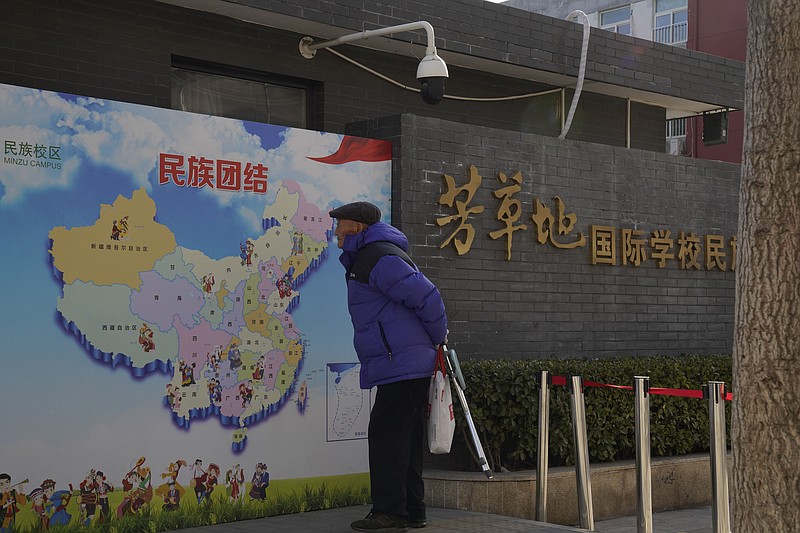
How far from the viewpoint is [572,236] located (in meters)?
10.6

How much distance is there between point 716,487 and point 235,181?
12.4 ft

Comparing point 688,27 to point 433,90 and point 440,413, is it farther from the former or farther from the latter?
point 440,413

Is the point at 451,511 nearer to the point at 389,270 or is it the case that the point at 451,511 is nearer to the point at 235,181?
the point at 389,270

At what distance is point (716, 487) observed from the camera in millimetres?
7301

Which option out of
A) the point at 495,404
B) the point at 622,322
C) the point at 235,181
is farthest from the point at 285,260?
the point at 622,322

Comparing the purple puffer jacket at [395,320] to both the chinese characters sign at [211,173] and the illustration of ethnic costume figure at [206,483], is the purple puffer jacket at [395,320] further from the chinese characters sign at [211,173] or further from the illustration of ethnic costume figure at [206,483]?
the illustration of ethnic costume figure at [206,483]

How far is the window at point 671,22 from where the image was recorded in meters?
35.7

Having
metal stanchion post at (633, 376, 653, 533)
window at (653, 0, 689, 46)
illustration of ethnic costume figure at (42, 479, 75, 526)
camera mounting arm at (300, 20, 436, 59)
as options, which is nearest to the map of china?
illustration of ethnic costume figure at (42, 479, 75, 526)

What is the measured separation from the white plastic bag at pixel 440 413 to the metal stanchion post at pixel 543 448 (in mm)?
1405

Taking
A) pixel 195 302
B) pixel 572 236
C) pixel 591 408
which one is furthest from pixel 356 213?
pixel 572 236

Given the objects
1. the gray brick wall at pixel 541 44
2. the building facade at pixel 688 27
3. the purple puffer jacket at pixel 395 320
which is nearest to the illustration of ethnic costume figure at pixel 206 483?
the purple puffer jacket at pixel 395 320

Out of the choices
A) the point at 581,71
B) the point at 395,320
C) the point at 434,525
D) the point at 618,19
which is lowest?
the point at 434,525

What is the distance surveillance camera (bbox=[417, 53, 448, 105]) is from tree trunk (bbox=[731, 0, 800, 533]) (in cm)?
484

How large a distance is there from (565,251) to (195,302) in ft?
13.2
